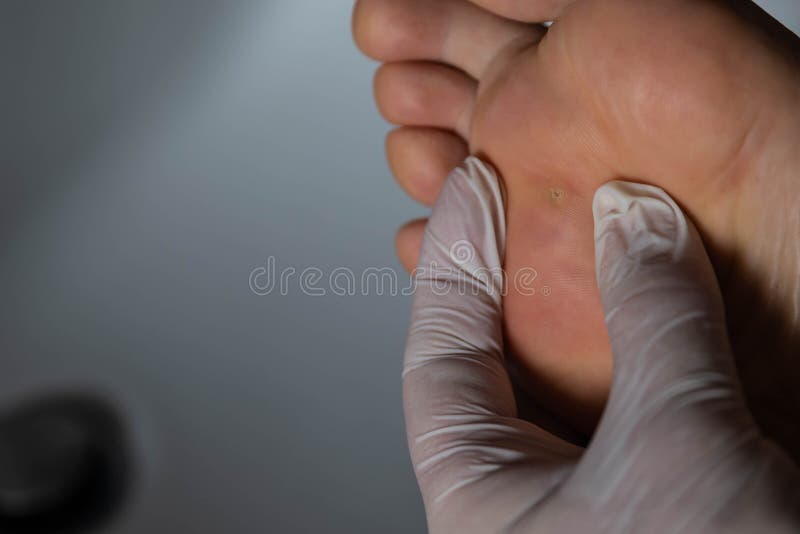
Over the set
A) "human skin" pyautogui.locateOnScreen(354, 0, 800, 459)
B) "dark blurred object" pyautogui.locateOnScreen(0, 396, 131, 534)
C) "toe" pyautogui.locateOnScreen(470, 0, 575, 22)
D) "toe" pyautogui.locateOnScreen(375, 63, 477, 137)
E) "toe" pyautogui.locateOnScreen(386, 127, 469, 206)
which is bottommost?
"dark blurred object" pyautogui.locateOnScreen(0, 396, 131, 534)

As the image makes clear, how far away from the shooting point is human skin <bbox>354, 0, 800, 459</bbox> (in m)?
0.44

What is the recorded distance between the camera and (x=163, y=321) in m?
0.87

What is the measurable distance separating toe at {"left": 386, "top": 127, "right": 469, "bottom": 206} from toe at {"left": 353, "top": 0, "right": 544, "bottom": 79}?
0.06 meters

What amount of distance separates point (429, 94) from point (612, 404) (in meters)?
0.34

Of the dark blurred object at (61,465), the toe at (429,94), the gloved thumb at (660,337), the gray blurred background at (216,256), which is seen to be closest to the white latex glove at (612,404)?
the gloved thumb at (660,337)

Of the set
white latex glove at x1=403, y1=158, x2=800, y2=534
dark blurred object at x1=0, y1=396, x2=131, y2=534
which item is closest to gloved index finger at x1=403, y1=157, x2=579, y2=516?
white latex glove at x1=403, y1=158, x2=800, y2=534

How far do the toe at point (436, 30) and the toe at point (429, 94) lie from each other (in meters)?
0.01

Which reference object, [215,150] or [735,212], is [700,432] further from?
[215,150]

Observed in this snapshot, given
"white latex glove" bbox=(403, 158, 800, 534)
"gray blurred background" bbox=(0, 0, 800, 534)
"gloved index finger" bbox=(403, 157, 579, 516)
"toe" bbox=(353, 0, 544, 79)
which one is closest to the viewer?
"white latex glove" bbox=(403, 158, 800, 534)

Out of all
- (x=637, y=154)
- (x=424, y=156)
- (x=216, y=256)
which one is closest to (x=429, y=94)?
(x=424, y=156)

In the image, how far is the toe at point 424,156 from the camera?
26.1 inches

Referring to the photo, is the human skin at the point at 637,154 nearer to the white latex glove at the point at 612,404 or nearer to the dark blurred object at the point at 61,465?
the white latex glove at the point at 612,404

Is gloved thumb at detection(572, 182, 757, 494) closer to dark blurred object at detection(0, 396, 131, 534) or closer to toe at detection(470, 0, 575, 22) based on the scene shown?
toe at detection(470, 0, 575, 22)

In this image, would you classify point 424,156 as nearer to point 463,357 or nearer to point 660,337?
point 463,357
